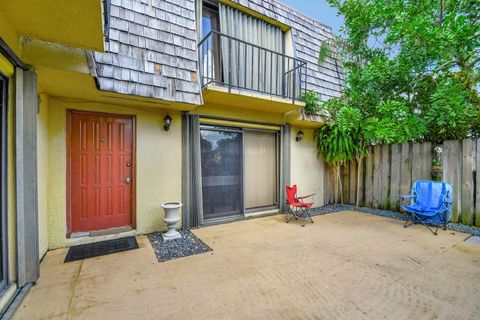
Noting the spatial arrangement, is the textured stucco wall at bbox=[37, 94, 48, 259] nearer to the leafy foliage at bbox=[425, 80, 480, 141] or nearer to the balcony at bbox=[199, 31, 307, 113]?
the balcony at bbox=[199, 31, 307, 113]

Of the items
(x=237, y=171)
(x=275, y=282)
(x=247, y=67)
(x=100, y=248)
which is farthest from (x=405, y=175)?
(x=100, y=248)

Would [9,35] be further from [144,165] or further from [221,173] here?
[221,173]

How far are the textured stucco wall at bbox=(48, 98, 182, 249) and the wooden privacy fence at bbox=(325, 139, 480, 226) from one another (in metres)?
4.60

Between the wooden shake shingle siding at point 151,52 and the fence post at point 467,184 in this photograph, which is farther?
the fence post at point 467,184

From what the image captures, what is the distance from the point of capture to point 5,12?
1.86m

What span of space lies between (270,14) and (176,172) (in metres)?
4.30

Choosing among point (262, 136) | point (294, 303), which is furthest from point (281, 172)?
point (294, 303)

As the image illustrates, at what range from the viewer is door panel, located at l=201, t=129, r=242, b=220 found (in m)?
4.61

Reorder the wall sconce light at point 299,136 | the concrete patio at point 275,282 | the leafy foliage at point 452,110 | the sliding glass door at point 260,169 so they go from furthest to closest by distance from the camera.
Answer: the wall sconce light at point 299,136
the sliding glass door at point 260,169
the leafy foliage at point 452,110
the concrete patio at point 275,282

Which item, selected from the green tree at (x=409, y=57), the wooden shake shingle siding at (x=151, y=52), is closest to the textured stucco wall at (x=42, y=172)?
the wooden shake shingle siding at (x=151, y=52)

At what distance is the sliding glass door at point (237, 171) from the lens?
15.2 ft

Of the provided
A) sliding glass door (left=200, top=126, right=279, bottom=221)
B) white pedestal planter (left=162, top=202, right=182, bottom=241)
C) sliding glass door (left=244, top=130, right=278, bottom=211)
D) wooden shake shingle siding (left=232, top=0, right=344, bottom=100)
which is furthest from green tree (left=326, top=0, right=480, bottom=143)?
white pedestal planter (left=162, top=202, right=182, bottom=241)

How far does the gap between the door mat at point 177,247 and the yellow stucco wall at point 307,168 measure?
10.2ft

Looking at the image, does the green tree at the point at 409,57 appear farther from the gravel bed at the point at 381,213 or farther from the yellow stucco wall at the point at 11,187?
the yellow stucco wall at the point at 11,187
